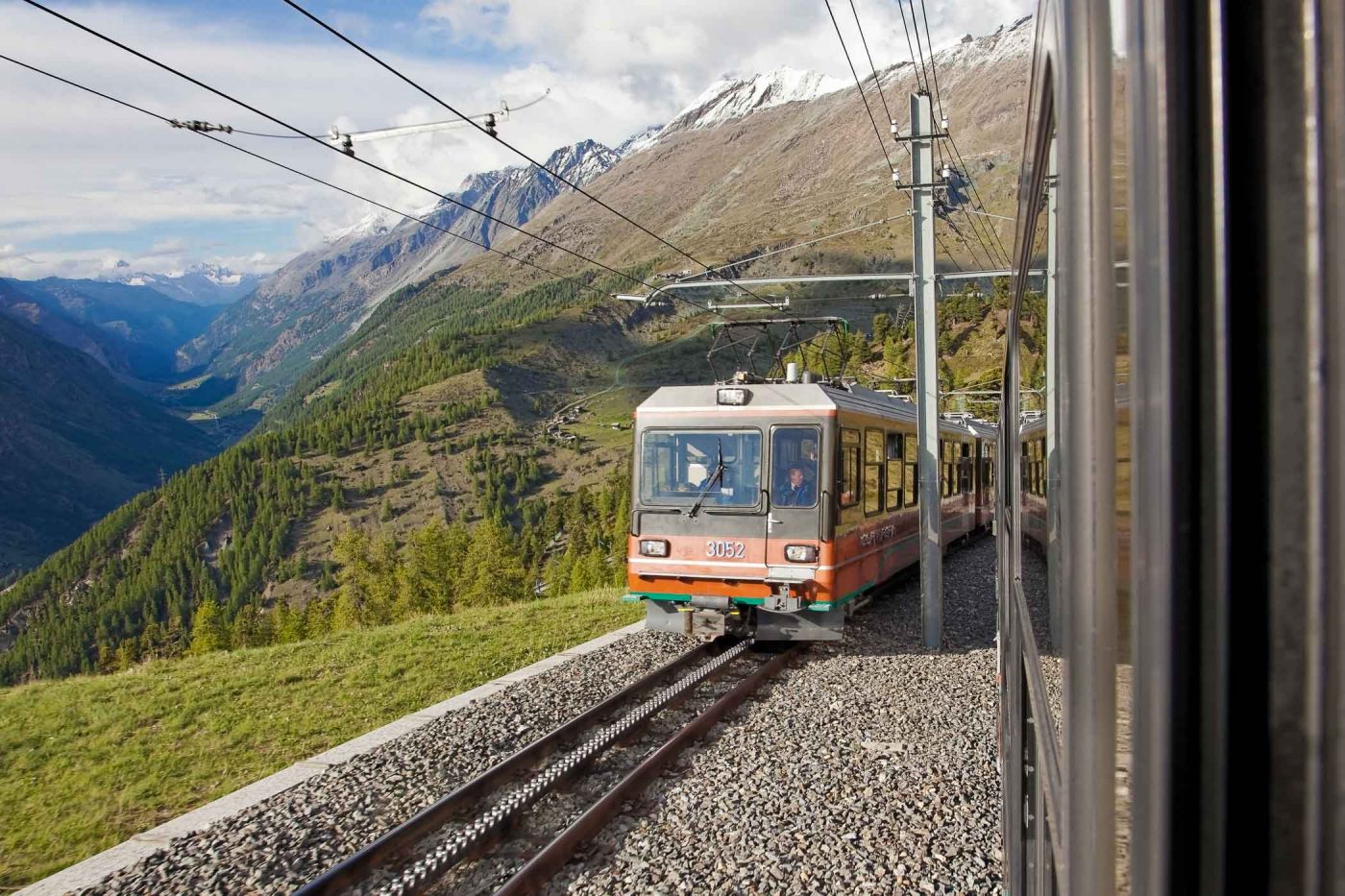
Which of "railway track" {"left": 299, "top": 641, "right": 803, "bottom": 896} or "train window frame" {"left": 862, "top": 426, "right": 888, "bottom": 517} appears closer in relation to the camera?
"railway track" {"left": 299, "top": 641, "right": 803, "bottom": 896}

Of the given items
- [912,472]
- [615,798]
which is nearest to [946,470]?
[912,472]

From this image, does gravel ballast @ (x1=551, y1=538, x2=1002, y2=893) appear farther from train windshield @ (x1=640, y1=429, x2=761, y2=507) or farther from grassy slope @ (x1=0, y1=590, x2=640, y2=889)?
grassy slope @ (x1=0, y1=590, x2=640, y2=889)

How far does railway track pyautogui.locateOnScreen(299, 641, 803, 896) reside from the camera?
5316 mm

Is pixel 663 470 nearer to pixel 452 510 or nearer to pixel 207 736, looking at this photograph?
pixel 207 736

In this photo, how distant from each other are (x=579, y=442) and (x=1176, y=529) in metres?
150

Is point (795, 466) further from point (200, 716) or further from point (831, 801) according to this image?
point (200, 716)

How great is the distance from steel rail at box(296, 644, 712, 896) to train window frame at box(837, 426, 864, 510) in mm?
3120

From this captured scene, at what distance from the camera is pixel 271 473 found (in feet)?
502

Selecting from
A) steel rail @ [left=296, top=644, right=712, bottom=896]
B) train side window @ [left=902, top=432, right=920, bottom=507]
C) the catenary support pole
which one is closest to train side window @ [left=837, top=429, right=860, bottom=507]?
train side window @ [left=902, top=432, right=920, bottom=507]

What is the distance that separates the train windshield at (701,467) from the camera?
1104 centimetres

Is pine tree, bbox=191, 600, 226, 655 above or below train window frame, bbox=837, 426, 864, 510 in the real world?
below

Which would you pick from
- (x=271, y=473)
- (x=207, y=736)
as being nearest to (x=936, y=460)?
(x=207, y=736)

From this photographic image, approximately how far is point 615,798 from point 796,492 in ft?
16.7

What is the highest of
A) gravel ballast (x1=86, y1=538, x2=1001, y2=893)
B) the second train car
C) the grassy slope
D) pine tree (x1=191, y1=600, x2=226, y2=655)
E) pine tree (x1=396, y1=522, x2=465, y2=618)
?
the second train car
